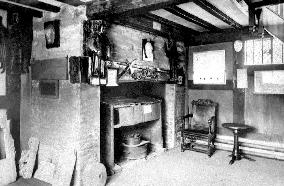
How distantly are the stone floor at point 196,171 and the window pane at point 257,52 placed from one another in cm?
240

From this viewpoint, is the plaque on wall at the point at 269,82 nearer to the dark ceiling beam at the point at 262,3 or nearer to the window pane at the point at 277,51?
the window pane at the point at 277,51

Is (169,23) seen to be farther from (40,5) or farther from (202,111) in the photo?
(40,5)

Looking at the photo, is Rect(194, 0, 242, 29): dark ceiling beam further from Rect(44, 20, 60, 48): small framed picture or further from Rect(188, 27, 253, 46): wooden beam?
Rect(44, 20, 60, 48): small framed picture

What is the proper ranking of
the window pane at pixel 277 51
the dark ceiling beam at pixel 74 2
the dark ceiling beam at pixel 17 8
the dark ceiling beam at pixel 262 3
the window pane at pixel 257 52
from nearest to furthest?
the dark ceiling beam at pixel 262 3 < the dark ceiling beam at pixel 74 2 < the dark ceiling beam at pixel 17 8 < the window pane at pixel 277 51 < the window pane at pixel 257 52

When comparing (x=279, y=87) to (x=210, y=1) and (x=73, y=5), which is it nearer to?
(x=210, y=1)

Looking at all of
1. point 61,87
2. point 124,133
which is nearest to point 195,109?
point 124,133

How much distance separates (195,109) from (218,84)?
0.93 meters

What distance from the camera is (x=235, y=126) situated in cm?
575

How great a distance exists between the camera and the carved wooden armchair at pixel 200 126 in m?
6.13

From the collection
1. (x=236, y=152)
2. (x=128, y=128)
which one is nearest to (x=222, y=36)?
(x=236, y=152)

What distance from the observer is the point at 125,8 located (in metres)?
3.71

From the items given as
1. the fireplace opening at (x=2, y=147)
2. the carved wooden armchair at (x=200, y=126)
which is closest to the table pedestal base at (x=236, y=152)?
the carved wooden armchair at (x=200, y=126)

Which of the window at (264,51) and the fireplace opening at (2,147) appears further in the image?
the window at (264,51)

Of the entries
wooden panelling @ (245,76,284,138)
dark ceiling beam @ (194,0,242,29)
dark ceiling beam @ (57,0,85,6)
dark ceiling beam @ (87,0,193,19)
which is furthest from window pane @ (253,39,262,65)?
dark ceiling beam @ (57,0,85,6)
